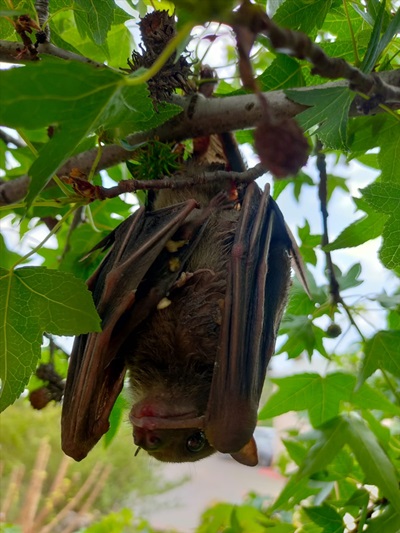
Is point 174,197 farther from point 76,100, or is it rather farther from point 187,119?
point 76,100

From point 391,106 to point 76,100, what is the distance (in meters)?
1.13

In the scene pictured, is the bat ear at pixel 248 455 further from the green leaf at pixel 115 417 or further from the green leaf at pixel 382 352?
the green leaf at pixel 115 417

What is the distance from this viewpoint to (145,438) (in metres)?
1.92

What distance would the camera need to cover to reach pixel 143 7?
7.45 feet

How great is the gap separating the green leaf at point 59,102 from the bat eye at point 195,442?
117 centimetres

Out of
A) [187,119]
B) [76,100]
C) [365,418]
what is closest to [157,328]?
[187,119]

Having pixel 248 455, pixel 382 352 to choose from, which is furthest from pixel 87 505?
pixel 382 352

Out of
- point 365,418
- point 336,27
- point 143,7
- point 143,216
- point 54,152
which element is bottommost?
point 365,418

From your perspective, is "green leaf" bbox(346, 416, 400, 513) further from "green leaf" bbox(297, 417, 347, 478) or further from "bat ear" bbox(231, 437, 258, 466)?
"bat ear" bbox(231, 437, 258, 466)

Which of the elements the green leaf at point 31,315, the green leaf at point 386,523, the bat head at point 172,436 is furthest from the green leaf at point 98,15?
the green leaf at point 386,523

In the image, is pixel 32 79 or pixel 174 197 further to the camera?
pixel 174 197

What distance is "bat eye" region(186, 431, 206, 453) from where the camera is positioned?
78.3 inches

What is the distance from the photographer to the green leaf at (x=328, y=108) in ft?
4.71

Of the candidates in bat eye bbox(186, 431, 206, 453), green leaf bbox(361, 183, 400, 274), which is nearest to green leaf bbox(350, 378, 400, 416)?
bat eye bbox(186, 431, 206, 453)
